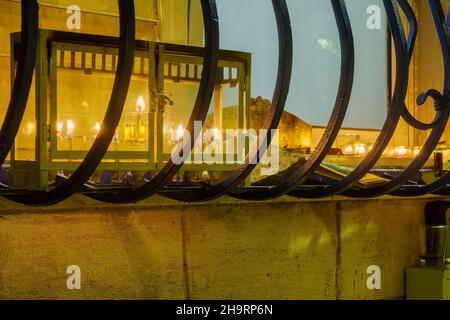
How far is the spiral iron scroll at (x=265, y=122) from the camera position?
1.64m

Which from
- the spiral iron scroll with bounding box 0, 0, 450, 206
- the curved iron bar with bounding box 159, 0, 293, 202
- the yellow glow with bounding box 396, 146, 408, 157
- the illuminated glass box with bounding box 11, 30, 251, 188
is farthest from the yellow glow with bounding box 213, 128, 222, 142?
the yellow glow with bounding box 396, 146, 408, 157

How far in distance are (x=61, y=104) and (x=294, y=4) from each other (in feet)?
16.9

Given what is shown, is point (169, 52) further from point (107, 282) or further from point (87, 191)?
point (107, 282)

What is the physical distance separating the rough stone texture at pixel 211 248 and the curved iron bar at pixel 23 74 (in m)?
0.66

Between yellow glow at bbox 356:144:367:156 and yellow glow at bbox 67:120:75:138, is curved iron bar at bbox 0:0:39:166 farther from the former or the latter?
yellow glow at bbox 356:144:367:156

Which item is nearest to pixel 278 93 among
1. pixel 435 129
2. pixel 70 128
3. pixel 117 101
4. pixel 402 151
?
pixel 117 101

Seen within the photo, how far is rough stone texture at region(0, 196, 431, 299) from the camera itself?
2.33 m

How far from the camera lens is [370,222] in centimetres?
313

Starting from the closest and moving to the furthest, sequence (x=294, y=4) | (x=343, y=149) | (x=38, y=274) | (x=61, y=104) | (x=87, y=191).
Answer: (x=87, y=191) → (x=38, y=274) → (x=61, y=104) → (x=294, y=4) → (x=343, y=149)

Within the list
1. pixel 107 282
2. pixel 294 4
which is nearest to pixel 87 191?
pixel 107 282

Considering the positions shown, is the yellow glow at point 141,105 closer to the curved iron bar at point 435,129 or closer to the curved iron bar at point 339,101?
the curved iron bar at point 339,101

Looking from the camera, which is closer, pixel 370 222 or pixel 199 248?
pixel 199 248

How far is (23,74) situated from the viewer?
160cm
